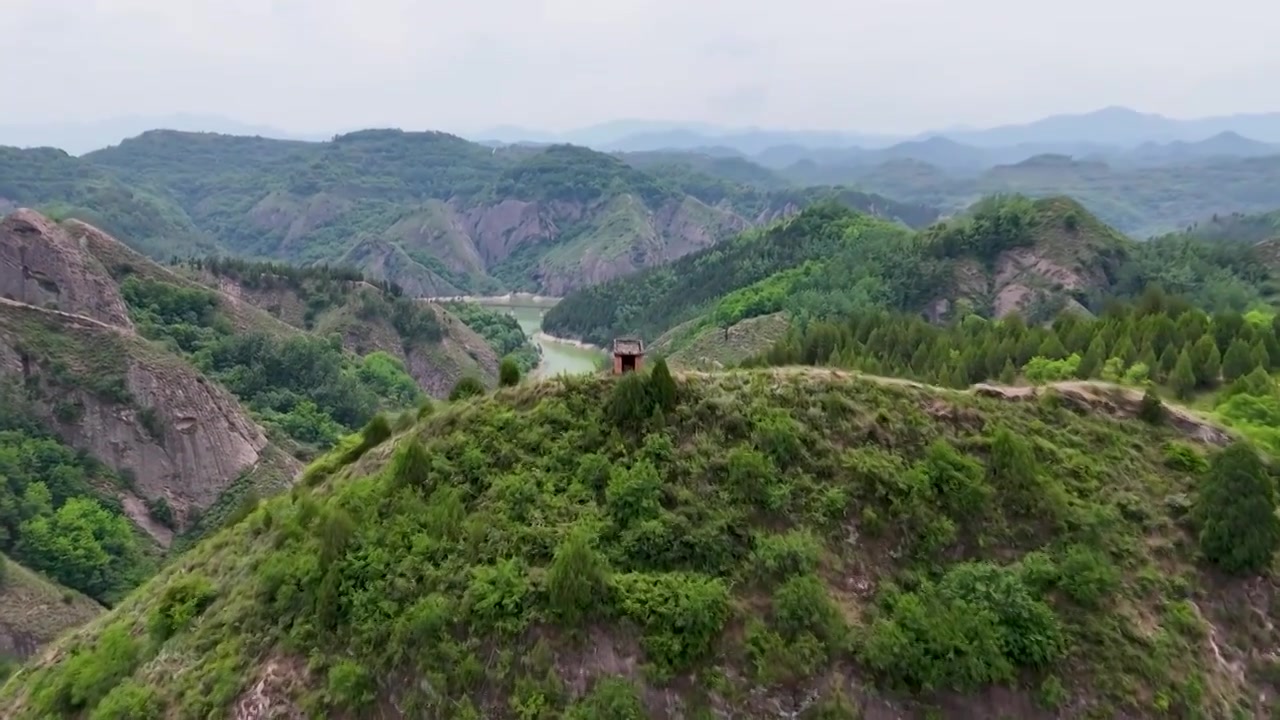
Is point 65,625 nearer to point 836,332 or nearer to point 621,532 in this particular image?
point 621,532

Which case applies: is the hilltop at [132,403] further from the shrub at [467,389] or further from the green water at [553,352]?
the green water at [553,352]

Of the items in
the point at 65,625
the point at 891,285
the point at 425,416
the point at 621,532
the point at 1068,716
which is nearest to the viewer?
the point at 1068,716

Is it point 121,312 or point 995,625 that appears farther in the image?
point 121,312

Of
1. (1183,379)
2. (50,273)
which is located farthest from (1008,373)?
(50,273)

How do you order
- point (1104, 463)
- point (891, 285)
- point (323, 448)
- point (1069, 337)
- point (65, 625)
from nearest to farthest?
point (1104, 463)
point (65, 625)
point (1069, 337)
point (323, 448)
point (891, 285)

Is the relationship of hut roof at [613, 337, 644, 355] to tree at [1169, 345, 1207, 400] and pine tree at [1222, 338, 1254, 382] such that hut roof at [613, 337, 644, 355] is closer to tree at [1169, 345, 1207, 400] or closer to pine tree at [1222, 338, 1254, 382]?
tree at [1169, 345, 1207, 400]

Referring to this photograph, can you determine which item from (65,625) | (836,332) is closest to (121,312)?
(65,625)

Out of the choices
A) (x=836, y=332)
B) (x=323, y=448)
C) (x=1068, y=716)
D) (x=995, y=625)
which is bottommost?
(x=323, y=448)

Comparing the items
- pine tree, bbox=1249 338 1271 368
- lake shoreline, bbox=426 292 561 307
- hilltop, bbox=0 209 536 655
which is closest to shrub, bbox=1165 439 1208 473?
pine tree, bbox=1249 338 1271 368

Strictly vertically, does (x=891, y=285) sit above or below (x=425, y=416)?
below
